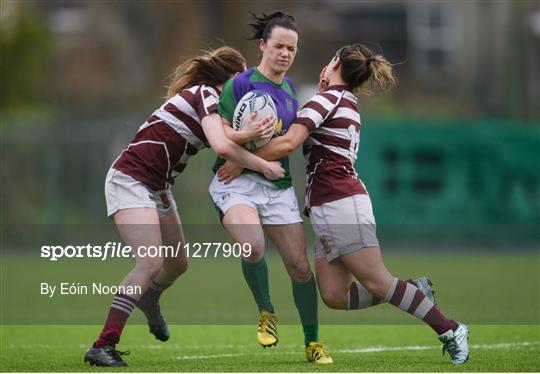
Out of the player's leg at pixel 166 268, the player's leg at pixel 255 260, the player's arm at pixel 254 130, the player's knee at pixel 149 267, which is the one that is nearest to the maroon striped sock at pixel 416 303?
the player's leg at pixel 255 260

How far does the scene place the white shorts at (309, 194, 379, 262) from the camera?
7398 mm

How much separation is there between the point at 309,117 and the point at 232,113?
544 millimetres

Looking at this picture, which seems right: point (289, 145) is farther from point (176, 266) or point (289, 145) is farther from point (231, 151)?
point (176, 266)

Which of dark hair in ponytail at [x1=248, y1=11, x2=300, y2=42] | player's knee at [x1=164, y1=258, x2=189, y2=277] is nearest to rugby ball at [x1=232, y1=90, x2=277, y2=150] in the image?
dark hair in ponytail at [x1=248, y1=11, x2=300, y2=42]

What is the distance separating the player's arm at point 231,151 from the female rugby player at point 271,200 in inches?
3.4

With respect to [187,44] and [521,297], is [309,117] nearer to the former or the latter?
[521,297]

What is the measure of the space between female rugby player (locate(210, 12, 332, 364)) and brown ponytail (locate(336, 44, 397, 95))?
36 centimetres

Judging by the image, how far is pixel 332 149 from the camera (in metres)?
7.57

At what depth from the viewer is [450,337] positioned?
738 centimetres

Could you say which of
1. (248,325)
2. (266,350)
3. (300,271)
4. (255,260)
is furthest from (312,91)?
(255,260)

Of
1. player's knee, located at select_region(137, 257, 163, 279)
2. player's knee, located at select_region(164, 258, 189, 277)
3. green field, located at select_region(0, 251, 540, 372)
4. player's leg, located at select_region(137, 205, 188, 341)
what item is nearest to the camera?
player's knee, located at select_region(137, 257, 163, 279)

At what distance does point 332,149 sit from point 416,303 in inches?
44.9

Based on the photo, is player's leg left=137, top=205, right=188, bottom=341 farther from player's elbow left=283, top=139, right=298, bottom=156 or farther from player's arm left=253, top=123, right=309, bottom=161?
player's elbow left=283, top=139, right=298, bottom=156

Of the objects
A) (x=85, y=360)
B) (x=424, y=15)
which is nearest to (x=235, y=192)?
(x=85, y=360)
